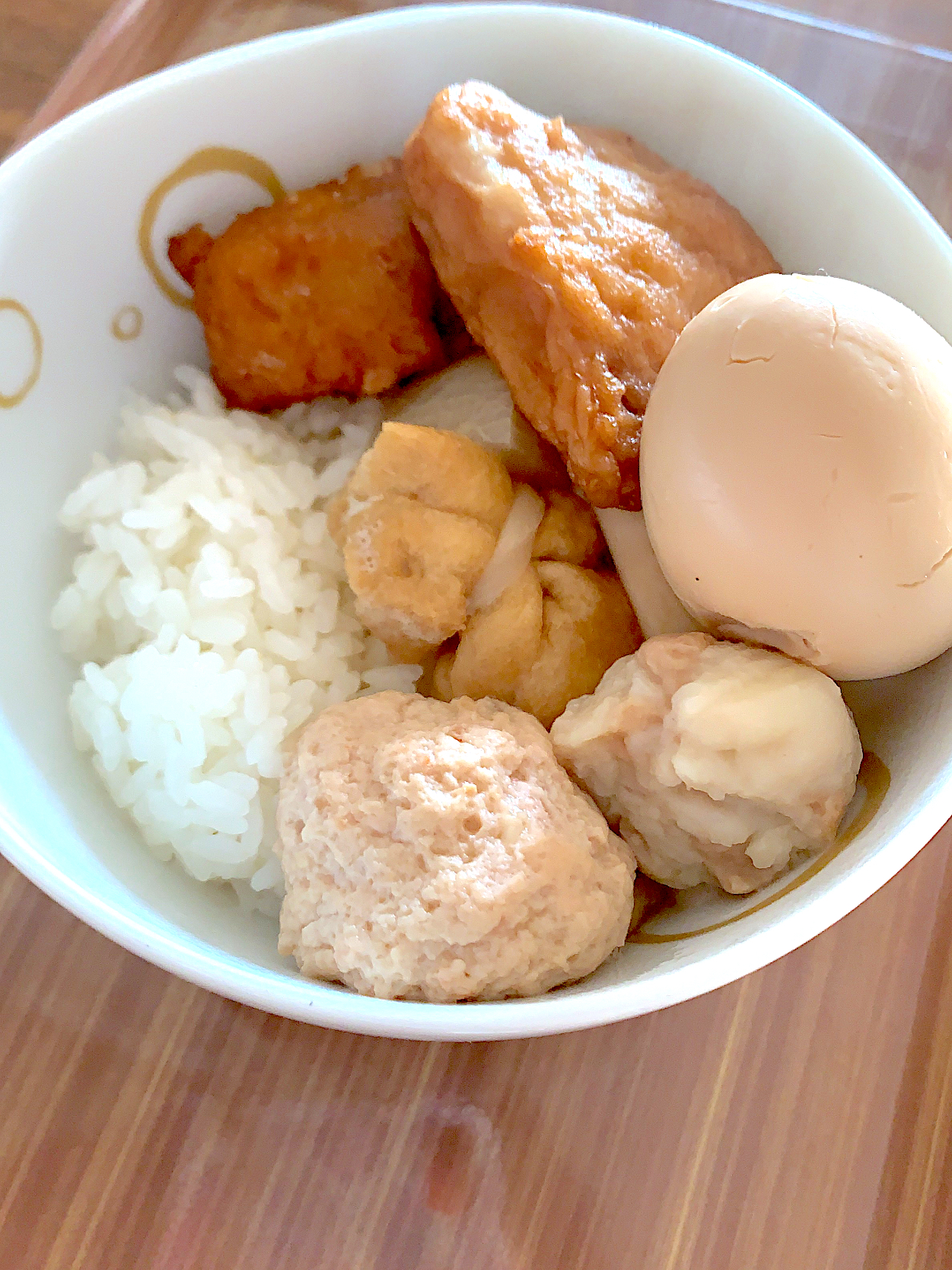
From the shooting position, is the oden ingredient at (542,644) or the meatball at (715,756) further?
the oden ingredient at (542,644)

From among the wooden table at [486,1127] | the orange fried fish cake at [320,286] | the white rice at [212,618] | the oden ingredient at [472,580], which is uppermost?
the orange fried fish cake at [320,286]

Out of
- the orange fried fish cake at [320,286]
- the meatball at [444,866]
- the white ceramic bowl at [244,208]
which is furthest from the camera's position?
the orange fried fish cake at [320,286]

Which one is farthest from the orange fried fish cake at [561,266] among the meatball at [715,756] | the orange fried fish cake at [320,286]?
the meatball at [715,756]

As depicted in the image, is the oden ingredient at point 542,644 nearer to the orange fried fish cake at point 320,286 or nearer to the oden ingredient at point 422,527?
the oden ingredient at point 422,527

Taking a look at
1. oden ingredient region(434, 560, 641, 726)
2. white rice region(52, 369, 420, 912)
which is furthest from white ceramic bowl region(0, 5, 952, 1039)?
oden ingredient region(434, 560, 641, 726)

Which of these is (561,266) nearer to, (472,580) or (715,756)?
(472,580)

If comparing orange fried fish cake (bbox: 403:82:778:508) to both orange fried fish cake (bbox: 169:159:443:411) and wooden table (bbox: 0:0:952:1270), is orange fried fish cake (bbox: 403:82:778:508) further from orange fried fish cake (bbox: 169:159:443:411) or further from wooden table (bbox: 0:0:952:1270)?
wooden table (bbox: 0:0:952:1270)

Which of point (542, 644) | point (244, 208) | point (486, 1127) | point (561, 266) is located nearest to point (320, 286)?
point (244, 208)

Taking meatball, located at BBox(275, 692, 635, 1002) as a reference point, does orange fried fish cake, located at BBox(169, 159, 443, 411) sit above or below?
above

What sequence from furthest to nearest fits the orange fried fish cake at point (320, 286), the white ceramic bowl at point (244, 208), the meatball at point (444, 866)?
the orange fried fish cake at point (320, 286)
the white ceramic bowl at point (244, 208)
the meatball at point (444, 866)
